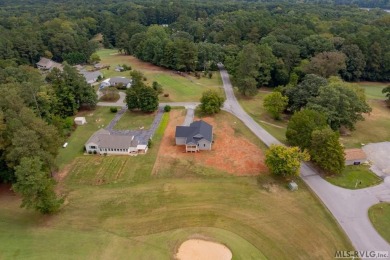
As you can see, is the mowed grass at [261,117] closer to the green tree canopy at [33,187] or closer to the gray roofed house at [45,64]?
the green tree canopy at [33,187]

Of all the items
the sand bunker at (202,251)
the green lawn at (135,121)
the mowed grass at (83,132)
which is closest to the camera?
the sand bunker at (202,251)

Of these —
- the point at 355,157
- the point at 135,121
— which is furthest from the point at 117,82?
the point at 355,157

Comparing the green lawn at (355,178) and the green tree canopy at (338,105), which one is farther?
the green tree canopy at (338,105)

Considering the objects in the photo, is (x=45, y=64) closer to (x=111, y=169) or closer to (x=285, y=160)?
(x=111, y=169)

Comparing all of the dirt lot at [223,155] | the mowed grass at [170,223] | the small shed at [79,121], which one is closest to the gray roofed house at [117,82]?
the small shed at [79,121]

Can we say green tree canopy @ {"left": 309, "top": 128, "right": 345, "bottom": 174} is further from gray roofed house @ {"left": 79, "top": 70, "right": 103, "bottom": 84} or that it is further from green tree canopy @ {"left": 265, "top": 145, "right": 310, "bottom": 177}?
gray roofed house @ {"left": 79, "top": 70, "right": 103, "bottom": 84}

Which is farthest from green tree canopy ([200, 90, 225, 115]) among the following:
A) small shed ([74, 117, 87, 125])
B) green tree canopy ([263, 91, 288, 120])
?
small shed ([74, 117, 87, 125])

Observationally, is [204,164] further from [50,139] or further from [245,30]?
[245,30]
